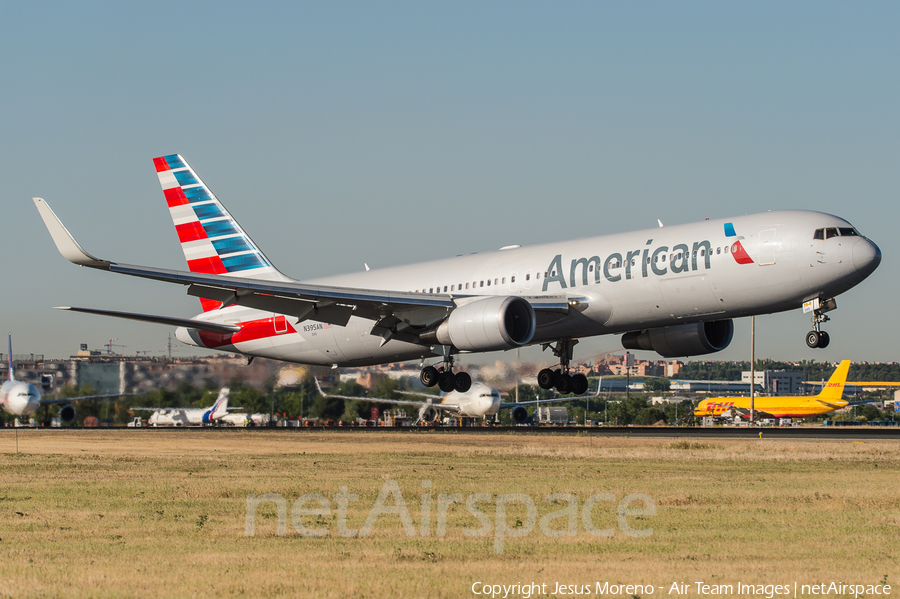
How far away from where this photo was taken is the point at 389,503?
82.8ft

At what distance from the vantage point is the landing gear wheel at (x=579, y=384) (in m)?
35.1

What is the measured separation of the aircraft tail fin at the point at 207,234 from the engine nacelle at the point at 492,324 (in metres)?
12.6

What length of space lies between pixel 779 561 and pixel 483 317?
1441cm

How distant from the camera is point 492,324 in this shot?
2911cm

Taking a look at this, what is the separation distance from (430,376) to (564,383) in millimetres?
5139

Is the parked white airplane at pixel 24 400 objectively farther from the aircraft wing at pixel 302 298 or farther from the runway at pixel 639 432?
the aircraft wing at pixel 302 298

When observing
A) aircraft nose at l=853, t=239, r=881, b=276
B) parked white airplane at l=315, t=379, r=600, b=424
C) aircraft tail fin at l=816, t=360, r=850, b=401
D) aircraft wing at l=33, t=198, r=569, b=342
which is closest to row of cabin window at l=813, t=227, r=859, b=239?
aircraft nose at l=853, t=239, r=881, b=276

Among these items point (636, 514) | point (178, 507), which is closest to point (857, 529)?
point (636, 514)

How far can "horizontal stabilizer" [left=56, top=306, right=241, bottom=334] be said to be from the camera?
32094mm

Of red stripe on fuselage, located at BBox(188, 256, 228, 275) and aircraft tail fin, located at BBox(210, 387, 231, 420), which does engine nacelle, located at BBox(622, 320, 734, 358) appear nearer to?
red stripe on fuselage, located at BBox(188, 256, 228, 275)

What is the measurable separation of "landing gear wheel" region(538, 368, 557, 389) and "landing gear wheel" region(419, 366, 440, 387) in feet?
14.8

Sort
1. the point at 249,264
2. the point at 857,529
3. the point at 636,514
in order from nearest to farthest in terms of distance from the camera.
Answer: the point at 857,529
the point at 636,514
the point at 249,264

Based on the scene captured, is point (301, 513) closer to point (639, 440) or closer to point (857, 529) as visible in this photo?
point (857, 529)

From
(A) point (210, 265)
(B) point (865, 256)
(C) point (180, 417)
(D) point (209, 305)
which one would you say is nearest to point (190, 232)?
(A) point (210, 265)
